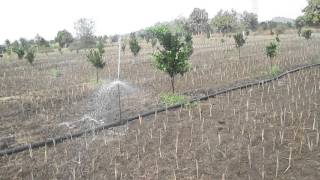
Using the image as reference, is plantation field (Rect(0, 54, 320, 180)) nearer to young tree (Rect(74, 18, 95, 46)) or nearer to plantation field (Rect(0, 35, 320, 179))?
plantation field (Rect(0, 35, 320, 179))

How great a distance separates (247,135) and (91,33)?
61.5 meters

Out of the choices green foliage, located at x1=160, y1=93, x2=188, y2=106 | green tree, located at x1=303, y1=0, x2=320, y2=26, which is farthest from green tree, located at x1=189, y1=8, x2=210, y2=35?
green foliage, located at x1=160, y1=93, x2=188, y2=106

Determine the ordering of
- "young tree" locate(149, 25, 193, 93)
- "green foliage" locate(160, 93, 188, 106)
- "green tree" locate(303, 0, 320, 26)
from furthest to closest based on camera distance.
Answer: "green tree" locate(303, 0, 320, 26)
"young tree" locate(149, 25, 193, 93)
"green foliage" locate(160, 93, 188, 106)

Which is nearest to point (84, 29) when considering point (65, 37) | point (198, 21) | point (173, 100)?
point (65, 37)

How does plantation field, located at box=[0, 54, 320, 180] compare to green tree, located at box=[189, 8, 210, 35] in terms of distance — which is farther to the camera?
green tree, located at box=[189, 8, 210, 35]

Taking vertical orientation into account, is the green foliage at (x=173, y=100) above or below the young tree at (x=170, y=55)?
below

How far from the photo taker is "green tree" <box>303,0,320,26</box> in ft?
85.3

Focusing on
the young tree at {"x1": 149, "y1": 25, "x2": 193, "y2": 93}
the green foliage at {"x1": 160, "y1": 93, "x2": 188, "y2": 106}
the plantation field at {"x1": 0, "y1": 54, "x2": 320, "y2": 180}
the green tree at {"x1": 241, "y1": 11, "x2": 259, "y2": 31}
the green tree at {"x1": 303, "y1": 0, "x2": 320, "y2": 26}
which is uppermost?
the green tree at {"x1": 241, "y1": 11, "x2": 259, "y2": 31}

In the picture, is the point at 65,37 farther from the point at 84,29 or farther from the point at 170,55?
the point at 170,55

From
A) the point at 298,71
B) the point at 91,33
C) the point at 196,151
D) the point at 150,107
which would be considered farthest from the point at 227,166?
the point at 91,33

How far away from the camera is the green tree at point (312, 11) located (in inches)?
1024

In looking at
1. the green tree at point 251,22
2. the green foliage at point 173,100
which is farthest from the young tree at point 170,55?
the green tree at point 251,22

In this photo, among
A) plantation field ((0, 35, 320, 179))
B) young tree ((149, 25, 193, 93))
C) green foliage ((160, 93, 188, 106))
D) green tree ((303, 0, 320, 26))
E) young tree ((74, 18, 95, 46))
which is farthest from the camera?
young tree ((74, 18, 95, 46))

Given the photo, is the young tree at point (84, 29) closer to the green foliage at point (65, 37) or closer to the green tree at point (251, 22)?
the green foliage at point (65, 37)
